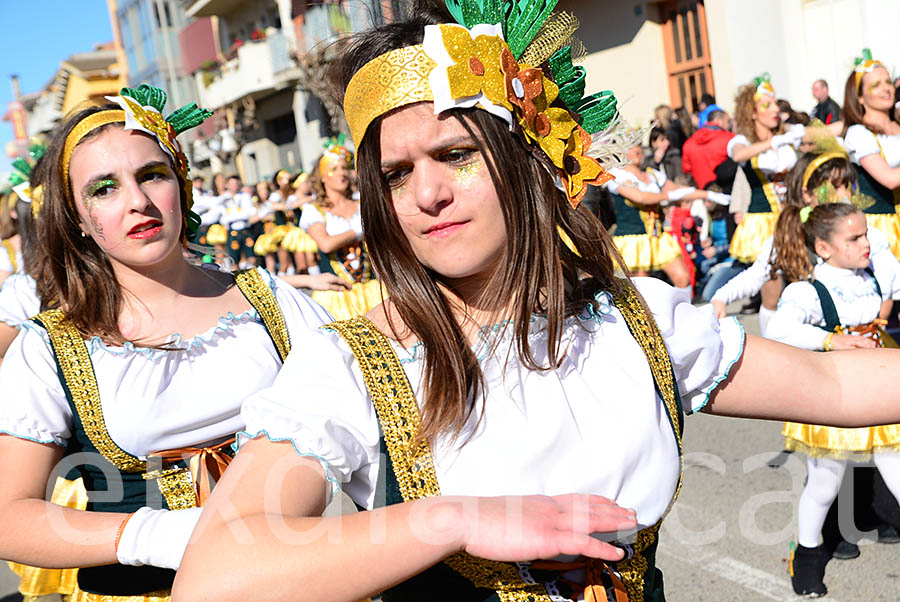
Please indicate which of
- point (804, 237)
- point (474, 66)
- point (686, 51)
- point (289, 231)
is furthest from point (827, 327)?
point (686, 51)

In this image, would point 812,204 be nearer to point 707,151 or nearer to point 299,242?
point 707,151

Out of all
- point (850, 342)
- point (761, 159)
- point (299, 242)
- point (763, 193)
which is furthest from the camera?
point (299, 242)

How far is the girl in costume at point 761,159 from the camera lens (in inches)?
301

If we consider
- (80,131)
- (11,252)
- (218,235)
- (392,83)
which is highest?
(80,131)

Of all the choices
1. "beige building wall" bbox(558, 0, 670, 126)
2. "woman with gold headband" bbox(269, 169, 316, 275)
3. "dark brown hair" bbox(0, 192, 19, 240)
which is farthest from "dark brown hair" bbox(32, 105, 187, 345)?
"beige building wall" bbox(558, 0, 670, 126)

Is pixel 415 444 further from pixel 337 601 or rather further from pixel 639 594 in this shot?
pixel 639 594

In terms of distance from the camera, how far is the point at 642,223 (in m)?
8.53

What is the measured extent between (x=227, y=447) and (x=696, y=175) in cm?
855

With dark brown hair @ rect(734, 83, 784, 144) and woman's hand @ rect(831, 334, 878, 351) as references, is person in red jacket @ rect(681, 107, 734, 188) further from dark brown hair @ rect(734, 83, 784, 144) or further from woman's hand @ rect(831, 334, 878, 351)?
woman's hand @ rect(831, 334, 878, 351)

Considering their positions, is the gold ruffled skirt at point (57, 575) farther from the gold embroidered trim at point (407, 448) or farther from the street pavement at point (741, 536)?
the gold embroidered trim at point (407, 448)

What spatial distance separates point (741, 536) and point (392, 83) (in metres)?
3.18

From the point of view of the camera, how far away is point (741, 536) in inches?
156

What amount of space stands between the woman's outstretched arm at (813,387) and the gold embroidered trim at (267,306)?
44.8 inches

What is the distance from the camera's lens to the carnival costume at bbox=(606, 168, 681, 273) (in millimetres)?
8359
